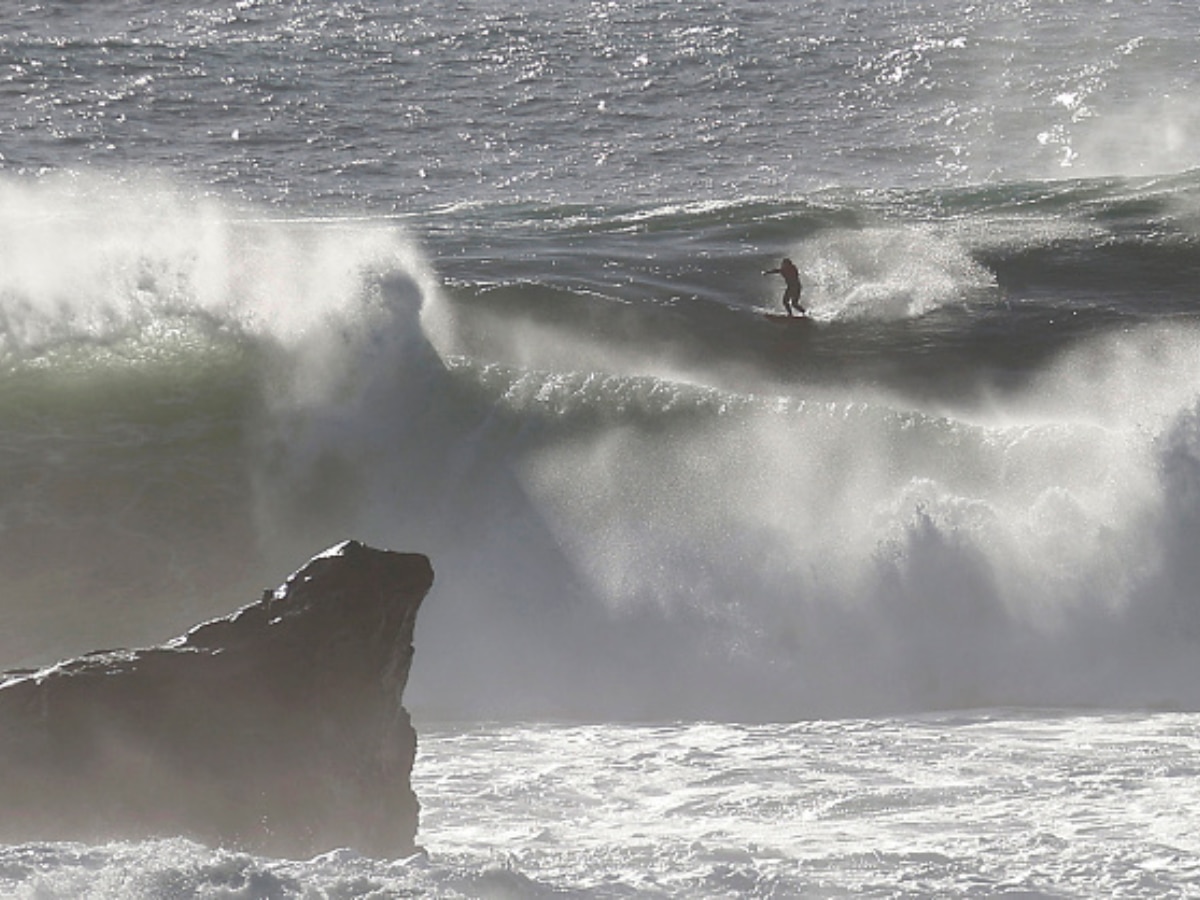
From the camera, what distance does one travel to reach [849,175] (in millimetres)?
29484

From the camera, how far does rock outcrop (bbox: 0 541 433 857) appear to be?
8.48 m

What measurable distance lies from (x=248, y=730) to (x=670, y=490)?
810cm

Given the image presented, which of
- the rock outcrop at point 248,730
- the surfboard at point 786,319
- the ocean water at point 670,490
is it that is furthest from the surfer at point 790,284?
the rock outcrop at point 248,730

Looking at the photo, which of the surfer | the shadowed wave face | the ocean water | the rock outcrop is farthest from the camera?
the surfer

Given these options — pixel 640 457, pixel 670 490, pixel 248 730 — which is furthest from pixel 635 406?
pixel 248 730

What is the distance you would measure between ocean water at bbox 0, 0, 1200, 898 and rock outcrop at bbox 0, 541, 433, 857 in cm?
44

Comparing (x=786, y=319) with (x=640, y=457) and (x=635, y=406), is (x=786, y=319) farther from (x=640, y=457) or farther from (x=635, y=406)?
(x=640, y=457)

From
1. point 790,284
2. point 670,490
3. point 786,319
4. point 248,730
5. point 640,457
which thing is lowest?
point 248,730

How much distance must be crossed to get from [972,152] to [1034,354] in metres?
12.7

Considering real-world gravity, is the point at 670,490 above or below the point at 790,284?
below

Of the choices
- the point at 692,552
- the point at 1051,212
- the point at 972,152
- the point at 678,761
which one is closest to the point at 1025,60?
the point at 972,152

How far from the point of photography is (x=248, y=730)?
341 inches

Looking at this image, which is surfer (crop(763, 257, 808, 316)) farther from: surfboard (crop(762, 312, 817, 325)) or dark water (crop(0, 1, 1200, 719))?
dark water (crop(0, 1, 1200, 719))

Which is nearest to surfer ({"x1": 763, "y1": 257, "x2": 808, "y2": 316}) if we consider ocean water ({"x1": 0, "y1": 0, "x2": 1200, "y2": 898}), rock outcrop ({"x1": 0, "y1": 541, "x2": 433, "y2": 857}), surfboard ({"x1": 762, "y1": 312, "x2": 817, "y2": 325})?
surfboard ({"x1": 762, "y1": 312, "x2": 817, "y2": 325})
